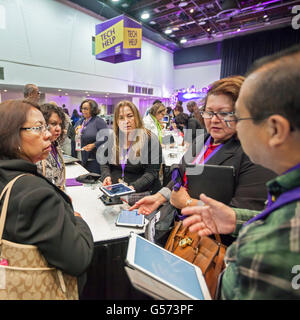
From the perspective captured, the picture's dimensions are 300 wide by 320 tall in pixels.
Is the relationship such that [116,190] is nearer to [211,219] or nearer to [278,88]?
[211,219]

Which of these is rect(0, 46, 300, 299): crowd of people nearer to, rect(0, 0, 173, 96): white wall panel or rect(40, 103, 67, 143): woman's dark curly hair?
rect(40, 103, 67, 143): woman's dark curly hair

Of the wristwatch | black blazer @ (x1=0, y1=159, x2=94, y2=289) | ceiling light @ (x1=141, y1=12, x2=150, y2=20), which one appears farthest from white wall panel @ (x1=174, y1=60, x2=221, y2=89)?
black blazer @ (x1=0, y1=159, x2=94, y2=289)

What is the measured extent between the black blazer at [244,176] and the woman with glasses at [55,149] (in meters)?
1.39

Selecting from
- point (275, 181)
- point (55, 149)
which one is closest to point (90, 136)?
point (55, 149)

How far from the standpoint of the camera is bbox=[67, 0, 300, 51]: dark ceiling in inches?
348

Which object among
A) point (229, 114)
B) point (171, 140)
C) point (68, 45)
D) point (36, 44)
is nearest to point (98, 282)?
point (229, 114)

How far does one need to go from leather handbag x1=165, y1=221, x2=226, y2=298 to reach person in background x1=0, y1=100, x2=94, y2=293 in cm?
50

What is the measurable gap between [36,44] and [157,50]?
8.67 m

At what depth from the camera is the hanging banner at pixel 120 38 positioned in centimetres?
394

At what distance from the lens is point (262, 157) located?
59 centimetres

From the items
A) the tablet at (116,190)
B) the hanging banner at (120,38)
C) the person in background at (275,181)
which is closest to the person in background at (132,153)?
the tablet at (116,190)

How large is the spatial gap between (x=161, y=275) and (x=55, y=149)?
1.70m

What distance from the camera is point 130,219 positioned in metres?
1.47

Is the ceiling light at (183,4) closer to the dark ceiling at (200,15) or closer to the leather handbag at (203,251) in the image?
the dark ceiling at (200,15)
